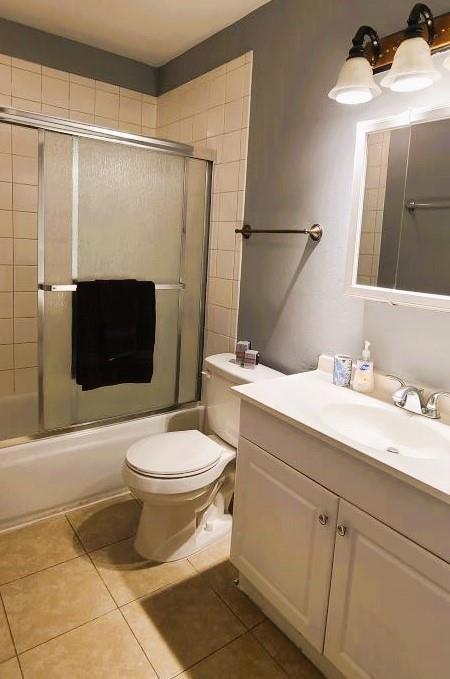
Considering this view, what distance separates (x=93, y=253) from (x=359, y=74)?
1258 millimetres

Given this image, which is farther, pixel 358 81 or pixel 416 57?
pixel 358 81

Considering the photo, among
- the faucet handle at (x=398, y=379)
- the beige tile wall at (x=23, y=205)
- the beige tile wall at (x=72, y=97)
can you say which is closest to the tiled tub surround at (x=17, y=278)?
the beige tile wall at (x=23, y=205)

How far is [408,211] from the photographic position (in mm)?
1452

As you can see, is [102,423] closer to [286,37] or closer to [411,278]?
[411,278]

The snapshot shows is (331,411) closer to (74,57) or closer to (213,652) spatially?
(213,652)

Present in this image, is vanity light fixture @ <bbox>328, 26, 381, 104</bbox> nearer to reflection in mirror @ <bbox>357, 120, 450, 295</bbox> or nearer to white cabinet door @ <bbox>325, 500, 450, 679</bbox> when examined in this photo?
reflection in mirror @ <bbox>357, 120, 450, 295</bbox>

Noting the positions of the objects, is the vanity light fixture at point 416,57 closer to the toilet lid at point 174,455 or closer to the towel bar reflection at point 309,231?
the towel bar reflection at point 309,231

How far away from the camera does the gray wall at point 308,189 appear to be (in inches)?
Result: 60.6

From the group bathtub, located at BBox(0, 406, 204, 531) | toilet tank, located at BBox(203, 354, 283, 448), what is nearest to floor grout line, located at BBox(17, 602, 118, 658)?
bathtub, located at BBox(0, 406, 204, 531)

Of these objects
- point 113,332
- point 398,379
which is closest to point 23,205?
point 113,332

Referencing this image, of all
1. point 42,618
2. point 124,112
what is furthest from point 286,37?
point 42,618

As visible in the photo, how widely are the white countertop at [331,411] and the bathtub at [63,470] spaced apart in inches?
38.0

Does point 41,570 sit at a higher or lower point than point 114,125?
lower

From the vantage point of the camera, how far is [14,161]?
2.40 metres
